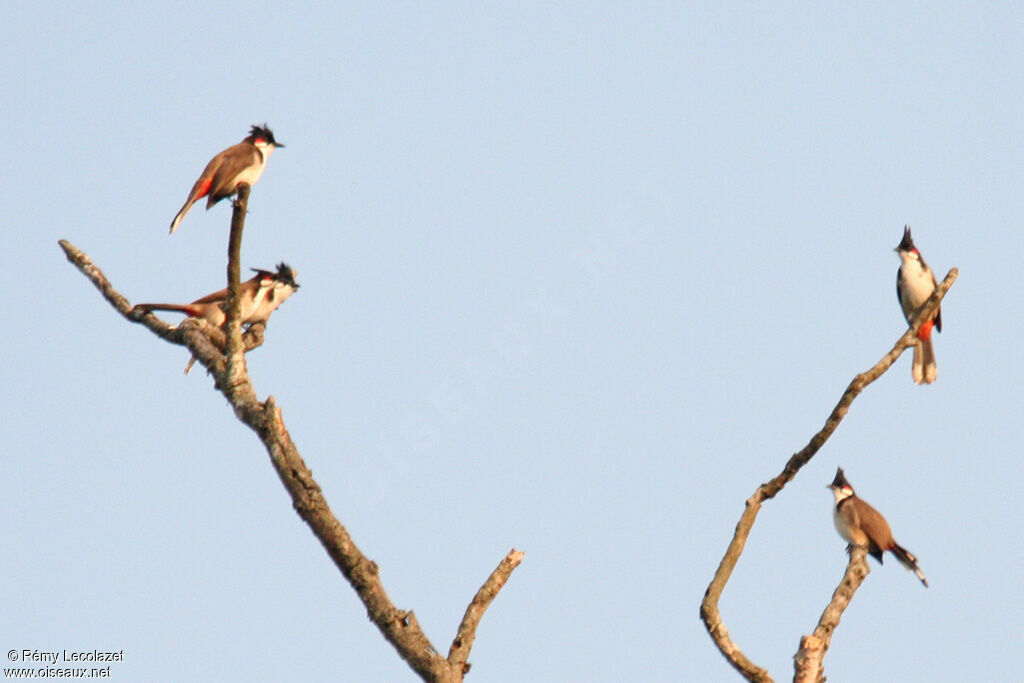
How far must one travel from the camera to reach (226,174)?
8.48 metres

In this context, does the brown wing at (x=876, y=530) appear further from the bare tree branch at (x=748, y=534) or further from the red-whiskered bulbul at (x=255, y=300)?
the red-whiskered bulbul at (x=255, y=300)

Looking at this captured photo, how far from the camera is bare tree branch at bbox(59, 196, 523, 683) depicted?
16.6ft

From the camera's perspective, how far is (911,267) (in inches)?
488

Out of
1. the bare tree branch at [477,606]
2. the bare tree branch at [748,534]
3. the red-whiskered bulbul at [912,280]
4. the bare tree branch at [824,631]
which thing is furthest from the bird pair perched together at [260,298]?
the red-whiskered bulbul at [912,280]

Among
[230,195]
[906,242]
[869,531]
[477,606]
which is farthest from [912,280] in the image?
[477,606]

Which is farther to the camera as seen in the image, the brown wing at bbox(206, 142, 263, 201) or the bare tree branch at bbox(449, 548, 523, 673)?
the brown wing at bbox(206, 142, 263, 201)

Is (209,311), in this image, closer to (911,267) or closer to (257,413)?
(257,413)

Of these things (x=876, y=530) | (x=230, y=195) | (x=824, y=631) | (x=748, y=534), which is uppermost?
(x=230, y=195)

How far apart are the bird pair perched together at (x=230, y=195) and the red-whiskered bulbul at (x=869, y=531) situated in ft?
14.4

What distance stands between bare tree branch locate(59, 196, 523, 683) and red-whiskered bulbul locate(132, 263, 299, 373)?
1449mm

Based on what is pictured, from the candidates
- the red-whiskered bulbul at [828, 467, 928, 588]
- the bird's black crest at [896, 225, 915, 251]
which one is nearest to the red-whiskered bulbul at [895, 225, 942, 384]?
the bird's black crest at [896, 225, 915, 251]

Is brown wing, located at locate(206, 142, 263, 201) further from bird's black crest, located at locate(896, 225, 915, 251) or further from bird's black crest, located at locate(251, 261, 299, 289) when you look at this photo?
bird's black crest, located at locate(896, 225, 915, 251)

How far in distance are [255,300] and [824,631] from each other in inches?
177

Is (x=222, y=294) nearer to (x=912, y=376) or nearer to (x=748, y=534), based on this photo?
(x=748, y=534)
